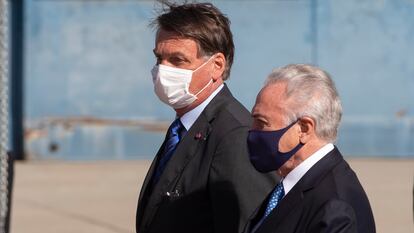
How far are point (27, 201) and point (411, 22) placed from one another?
20.7 ft

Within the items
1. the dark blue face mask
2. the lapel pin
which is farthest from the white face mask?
the dark blue face mask

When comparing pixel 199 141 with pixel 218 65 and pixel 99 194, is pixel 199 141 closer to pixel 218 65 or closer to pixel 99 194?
pixel 218 65

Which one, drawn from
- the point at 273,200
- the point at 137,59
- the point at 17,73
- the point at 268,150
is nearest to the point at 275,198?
the point at 273,200

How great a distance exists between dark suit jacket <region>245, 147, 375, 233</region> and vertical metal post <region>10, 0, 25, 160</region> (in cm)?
1146

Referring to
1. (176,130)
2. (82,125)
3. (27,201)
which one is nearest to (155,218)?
(176,130)

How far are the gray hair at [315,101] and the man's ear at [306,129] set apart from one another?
0.03 ft

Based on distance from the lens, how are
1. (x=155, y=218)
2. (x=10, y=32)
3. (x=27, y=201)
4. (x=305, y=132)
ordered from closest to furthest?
(x=305, y=132) → (x=155, y=218) → (x=27, y=201) → (x=10, y=32)

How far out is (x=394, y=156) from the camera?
1422 centimetres

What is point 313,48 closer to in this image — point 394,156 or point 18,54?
point 394,156

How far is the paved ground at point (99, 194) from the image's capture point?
927 cm

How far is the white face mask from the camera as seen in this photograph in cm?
335

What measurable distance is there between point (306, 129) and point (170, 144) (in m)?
0.91

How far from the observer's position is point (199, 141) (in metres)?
3.34

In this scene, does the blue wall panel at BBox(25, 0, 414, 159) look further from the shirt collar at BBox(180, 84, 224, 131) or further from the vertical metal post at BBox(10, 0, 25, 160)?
the shirt collar at BBox(180, 84, 224, 131)
